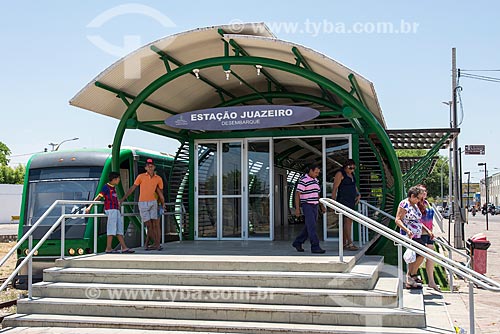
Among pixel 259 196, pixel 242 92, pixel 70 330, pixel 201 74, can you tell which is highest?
pixel 201 74

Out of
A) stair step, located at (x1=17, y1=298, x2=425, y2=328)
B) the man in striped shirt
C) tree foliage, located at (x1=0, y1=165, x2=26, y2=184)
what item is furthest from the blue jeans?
tree foliage, located at (x1=0, y1=165, x2=26, y2=184)

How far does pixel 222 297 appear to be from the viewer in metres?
7.85

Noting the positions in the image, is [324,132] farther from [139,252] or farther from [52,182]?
[52,182]

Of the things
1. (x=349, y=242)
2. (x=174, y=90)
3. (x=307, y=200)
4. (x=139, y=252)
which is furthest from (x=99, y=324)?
(x=174, y=90)

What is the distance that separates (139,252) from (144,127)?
10.9 ft

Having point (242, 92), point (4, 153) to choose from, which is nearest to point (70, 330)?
point (242, 92)

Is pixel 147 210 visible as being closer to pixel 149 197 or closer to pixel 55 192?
pixel 149 197

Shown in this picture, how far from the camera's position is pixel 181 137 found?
14.1 m

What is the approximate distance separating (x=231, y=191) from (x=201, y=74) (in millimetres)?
2839

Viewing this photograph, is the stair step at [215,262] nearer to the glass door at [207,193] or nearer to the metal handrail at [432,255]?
the metal handrail at [432,255]

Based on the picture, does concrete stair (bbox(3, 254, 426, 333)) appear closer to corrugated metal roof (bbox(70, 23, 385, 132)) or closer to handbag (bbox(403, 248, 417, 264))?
Answer: handbag (bbox(403, 248, 417, 264))

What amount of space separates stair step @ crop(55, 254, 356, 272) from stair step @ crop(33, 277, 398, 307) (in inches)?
16.5

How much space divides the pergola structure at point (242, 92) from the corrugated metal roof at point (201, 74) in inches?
0.8

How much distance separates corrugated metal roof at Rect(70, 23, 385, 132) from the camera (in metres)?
10.1
